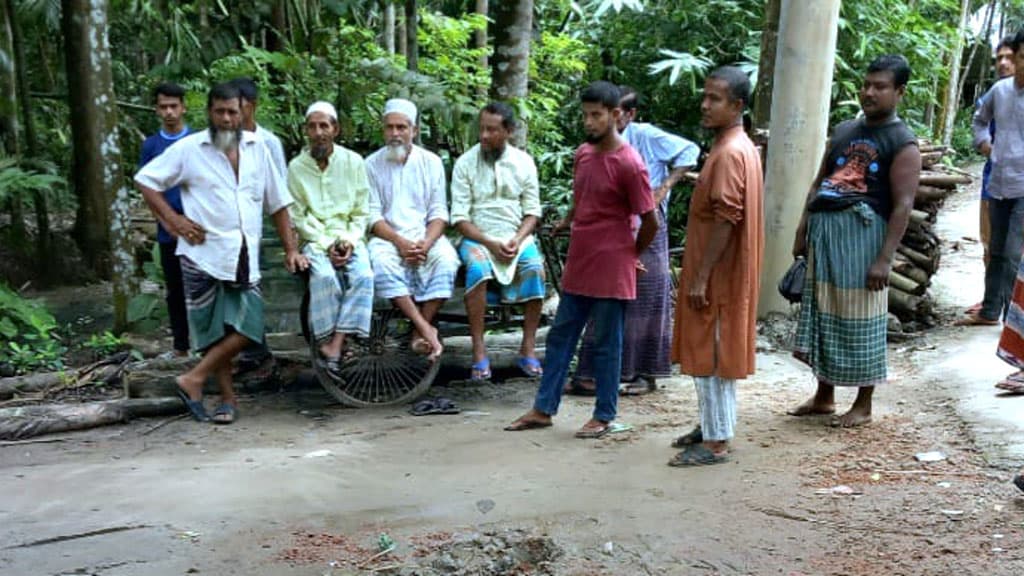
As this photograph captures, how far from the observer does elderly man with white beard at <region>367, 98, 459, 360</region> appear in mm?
5395

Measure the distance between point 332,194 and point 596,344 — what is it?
1.95 m

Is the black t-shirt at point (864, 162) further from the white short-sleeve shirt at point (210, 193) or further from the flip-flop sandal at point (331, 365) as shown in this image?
the white short-sleeve shirt at point (210, 193)

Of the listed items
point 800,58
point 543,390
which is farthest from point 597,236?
point 800,58

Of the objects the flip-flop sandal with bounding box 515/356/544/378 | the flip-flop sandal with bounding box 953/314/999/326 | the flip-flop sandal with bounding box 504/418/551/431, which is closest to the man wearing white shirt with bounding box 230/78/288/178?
the flip-flop sandal with bounding box 515/356/544/378

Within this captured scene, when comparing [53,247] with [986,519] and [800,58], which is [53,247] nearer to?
[800,58]

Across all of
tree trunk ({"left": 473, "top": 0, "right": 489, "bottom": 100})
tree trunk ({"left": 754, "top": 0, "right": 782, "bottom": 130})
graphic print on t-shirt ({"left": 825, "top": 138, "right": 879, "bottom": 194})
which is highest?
tree trunk ({"left": 473, "top": 0, "right": 489, "bottom": 100})

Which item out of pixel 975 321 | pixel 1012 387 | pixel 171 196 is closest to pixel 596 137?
pixel 1012 387

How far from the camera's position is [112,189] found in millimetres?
6418

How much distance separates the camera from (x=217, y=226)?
499cm

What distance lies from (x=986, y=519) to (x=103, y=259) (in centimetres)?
758

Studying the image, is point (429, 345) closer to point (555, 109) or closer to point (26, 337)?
point (26, 337)

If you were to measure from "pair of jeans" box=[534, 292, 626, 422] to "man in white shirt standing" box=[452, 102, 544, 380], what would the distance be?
98 centimetres

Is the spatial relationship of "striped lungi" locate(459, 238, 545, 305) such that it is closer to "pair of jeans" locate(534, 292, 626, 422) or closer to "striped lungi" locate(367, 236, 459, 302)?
"striped lungi" locate(367, 236, 459, 302)

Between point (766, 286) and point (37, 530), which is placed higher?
point (766, 286)
